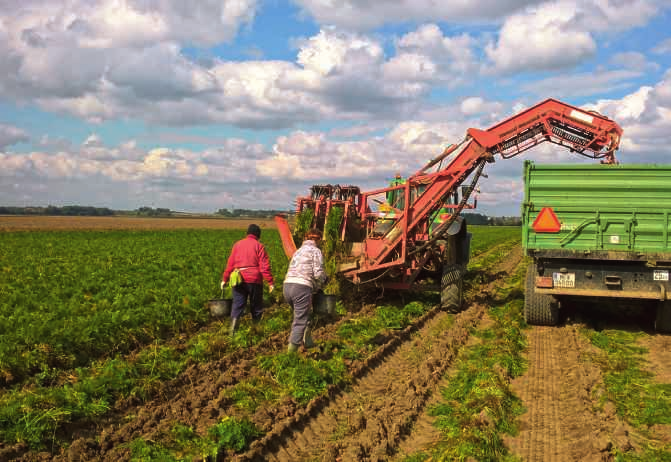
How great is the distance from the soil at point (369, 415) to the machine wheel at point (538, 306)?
1.74 metres

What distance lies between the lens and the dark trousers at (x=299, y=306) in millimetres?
7590

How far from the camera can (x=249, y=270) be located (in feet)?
27.8

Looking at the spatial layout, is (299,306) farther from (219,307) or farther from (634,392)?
(634,392)

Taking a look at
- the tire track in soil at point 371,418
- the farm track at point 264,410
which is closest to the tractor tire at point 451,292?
the farm track at point 264,410

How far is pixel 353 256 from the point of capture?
12.0 meters

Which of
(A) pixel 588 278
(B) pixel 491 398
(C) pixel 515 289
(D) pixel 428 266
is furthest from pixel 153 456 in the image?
(C) pixel 515 289

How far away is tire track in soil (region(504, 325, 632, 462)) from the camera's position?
198 inches

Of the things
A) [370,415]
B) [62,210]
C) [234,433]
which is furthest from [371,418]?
[62,210]

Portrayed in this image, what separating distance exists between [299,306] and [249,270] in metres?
1.22

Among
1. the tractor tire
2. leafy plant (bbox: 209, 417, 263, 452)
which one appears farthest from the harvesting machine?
leafy plant (bbox: 209, 417, 263, 452)

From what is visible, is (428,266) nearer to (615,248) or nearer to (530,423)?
(615,248)

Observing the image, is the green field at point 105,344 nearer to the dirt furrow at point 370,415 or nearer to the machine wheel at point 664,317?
the dirt furrow at point 370,415

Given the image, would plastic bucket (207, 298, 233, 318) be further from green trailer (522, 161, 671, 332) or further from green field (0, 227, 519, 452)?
green trailer (522, 161, 671, 332)

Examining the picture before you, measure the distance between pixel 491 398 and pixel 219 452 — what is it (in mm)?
2862
